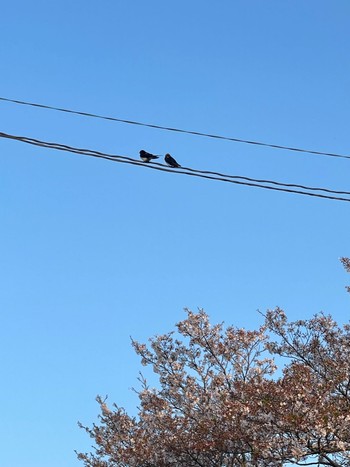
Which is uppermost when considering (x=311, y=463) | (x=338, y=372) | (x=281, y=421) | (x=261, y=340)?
(x=261, y=340)

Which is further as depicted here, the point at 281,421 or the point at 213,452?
the point at 213,452

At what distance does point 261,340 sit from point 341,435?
22.2 ft

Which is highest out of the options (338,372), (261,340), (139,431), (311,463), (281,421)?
(261,340)

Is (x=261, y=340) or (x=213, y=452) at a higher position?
(x=261, y=340)

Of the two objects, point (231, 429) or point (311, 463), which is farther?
point (231, 429)

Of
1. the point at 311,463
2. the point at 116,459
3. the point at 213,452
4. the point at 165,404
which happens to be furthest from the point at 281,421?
the point at 116,459

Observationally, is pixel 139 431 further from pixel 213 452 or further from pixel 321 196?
pixel 321 196

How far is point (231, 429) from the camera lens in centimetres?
1600

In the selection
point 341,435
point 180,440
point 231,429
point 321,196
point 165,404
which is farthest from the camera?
point 165,404

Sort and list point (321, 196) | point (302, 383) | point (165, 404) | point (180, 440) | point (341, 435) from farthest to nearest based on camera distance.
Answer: point (165, 404) < point (180, 440) < point (302, 383) < point (341, 435) < point (321, 196)

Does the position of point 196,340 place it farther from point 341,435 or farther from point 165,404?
point 341,435

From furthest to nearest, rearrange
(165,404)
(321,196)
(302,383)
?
1. (165,404)
2. (302,383)
3. (321,196)

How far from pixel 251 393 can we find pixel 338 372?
229 cm

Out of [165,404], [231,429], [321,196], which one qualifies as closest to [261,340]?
[165,404]
